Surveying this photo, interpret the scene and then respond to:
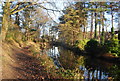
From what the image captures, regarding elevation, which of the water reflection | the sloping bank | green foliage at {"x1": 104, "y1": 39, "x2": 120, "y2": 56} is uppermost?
the sloping bank

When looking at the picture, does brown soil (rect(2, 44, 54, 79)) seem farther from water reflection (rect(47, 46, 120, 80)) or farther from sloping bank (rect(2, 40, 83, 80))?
water reflection (rect(47, 46, 120, 80))

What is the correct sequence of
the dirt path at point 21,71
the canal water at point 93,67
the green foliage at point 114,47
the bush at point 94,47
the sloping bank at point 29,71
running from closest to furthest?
the dirt path at point 21,71
the sloping bank at point 29,71
the canal water at point 93,67
the green foliage at point 114,47
the bush at point 94,47

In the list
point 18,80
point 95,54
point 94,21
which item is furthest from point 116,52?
point 18,80

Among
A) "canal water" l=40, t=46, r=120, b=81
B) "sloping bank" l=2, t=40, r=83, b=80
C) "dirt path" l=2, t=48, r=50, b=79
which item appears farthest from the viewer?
"canal water" l=40, t=46, r=120, b=81

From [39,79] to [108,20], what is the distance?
43.5 feet

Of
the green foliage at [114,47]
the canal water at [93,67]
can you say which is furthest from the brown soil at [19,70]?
the green foliage at [114,47]

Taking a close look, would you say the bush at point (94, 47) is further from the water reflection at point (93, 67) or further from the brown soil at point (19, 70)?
the brown soil at point (19, 70)

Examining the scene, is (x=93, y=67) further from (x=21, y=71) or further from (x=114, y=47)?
(x=21, y=71)

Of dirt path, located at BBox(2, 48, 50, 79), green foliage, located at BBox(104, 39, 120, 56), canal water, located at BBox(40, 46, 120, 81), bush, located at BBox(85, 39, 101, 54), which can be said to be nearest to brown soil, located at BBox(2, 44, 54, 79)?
dirt path, located at BBox(2, 48, 50, 79)

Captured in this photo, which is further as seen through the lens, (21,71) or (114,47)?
(114,47)

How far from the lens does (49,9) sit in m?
4.19

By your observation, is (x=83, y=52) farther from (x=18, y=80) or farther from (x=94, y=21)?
(x=18, y=80)

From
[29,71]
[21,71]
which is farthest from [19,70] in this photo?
[29,71]

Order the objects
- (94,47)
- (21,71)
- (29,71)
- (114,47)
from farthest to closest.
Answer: (94,47) < (114,47) < (29,71) < (21,71)
